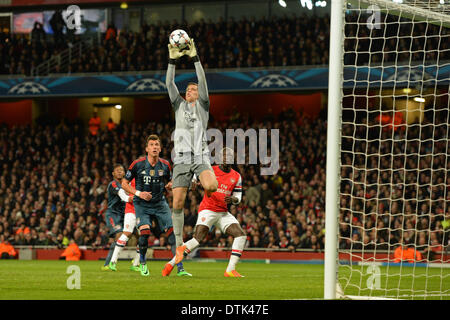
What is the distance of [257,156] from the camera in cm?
2373

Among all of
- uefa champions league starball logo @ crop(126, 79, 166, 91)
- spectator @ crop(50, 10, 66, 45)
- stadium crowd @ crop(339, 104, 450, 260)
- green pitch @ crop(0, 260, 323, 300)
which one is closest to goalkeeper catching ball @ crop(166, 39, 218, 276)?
green pitch @ crop(0, 260, 323, 300)

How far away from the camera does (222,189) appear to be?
11469 mm

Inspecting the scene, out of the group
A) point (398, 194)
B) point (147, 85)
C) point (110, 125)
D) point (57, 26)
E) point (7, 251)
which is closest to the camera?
point (398, 194)

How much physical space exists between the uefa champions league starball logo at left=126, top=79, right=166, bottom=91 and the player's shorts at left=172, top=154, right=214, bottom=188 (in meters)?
15.4

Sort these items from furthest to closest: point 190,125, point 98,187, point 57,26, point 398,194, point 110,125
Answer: point 110,125, point 57,26, point 98,187, point 398,194, point 190,125

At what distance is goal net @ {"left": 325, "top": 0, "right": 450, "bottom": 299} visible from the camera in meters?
7.55

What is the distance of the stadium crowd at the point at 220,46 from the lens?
2438 centimetres

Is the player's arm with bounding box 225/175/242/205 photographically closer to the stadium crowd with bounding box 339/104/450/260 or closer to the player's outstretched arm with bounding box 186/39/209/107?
the player's outstretched arm with bounding box 186/39/209/107

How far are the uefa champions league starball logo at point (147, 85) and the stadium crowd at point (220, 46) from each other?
105 centimetres

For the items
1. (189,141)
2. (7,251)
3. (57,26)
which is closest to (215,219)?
(189,141)

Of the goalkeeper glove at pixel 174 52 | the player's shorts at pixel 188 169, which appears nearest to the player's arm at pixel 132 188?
the player's shorts at pixel 188 169

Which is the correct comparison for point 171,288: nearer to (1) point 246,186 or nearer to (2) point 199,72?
(2) point 199,72

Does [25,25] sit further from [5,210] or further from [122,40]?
[5,210]

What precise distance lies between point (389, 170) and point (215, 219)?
5.80 meters
